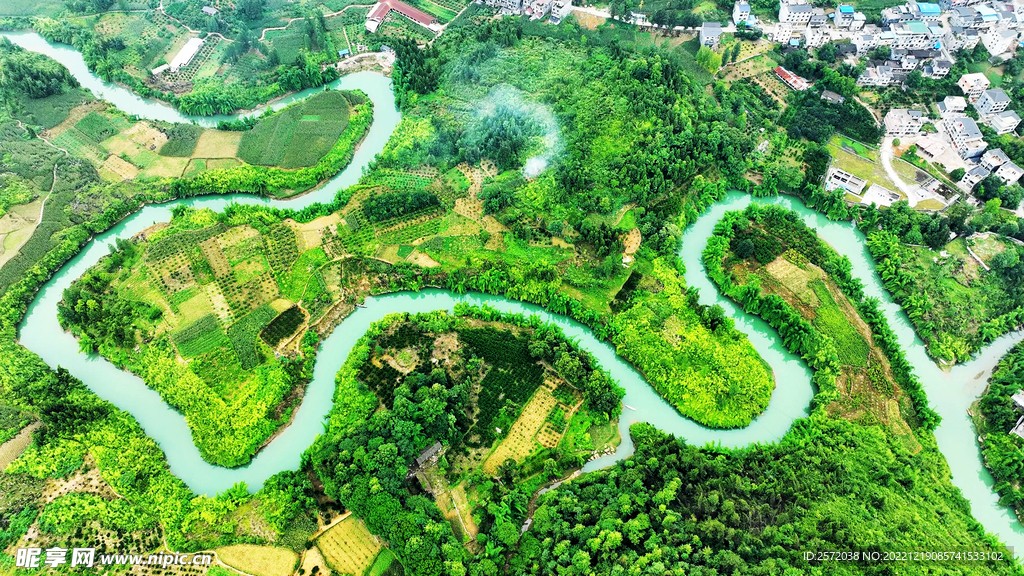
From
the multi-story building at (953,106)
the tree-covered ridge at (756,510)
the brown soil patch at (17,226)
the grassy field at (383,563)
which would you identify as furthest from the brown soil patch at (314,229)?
the multi-story building at (953,106)

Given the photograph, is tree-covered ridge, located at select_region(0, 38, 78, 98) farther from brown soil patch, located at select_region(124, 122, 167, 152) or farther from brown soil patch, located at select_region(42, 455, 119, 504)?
brown soil patch, located at select_region(42, 455, 119, 504)

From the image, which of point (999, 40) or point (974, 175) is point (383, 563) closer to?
point (974, 175)

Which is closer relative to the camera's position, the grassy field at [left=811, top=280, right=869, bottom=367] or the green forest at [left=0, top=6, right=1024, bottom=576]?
the green forest at [left=0, top=6, right=1024, bottom=576]

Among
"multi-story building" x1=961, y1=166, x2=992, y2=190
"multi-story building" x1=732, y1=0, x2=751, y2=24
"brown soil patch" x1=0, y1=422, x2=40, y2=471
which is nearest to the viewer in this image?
"brown soil patch" x1=0, y1=422, x2=40, y2=471

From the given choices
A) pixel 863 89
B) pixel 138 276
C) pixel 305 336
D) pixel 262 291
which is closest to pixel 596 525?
pixel 305 336

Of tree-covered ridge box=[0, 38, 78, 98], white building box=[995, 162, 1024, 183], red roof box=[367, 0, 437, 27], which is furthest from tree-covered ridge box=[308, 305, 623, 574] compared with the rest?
tree-covered ridge box=[0, 38, 78, 98]

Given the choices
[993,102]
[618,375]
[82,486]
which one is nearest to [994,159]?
[993,102]

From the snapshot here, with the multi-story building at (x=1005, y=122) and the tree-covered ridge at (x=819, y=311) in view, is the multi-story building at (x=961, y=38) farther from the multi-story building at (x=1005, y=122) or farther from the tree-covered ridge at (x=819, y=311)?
the tree-covered ridge at (x=819, y=311)

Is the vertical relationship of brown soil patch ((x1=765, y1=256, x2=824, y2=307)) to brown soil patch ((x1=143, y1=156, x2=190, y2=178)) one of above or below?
above
